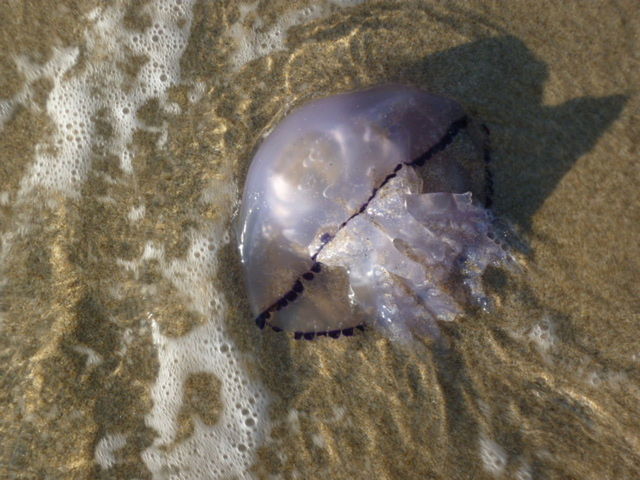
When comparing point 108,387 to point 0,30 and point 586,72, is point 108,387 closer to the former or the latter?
point 0,30

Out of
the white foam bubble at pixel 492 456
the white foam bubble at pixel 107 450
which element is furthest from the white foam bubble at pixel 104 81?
the white foam bubble at pixel 492 456

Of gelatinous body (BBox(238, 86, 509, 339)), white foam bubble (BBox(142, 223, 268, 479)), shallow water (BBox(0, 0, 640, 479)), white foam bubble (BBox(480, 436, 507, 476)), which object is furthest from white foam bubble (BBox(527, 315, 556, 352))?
white foam bubble (BBox(142, 223, 268, 479))

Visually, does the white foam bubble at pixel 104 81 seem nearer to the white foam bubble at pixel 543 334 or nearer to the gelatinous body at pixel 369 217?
the gelatinous body at pixel 369 217

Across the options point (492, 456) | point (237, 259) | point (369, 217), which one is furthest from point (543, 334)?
point (237, 259)

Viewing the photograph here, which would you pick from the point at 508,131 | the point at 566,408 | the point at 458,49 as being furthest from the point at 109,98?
the point at 566,408

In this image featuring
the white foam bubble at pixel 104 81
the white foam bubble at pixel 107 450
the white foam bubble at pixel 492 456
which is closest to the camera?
the white foam bubble at pixel 492 456

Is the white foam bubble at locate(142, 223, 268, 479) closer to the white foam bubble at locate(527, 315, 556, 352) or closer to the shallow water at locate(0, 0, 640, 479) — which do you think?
the shallow water at locate(0, 0, 640, 479)

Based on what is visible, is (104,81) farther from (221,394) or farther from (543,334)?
(543,334)
